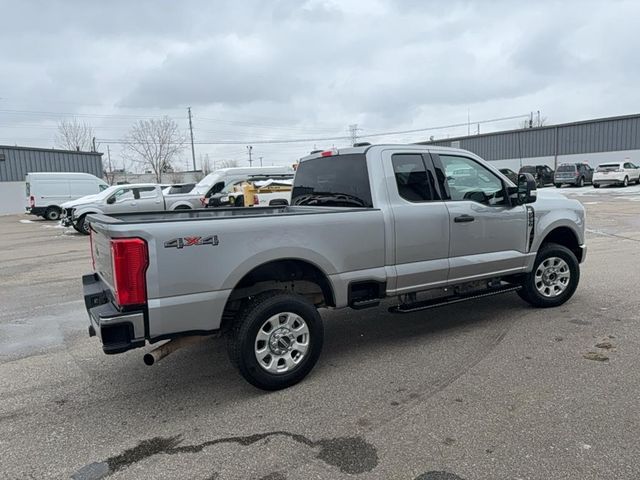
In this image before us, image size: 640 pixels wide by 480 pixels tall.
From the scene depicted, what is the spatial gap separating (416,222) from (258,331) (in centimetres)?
184

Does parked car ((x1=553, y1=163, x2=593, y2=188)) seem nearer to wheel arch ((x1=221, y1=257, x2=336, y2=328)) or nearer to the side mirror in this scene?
the side mirror

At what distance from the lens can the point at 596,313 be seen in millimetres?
5711

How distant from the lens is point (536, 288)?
5.87 metres

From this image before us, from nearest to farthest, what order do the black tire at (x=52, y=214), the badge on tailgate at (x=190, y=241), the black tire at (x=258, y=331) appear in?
the badge on tailgate at (x=190, y=241) < the black tire at (x=258, y=331) < the black tire at (x=52, y=214)

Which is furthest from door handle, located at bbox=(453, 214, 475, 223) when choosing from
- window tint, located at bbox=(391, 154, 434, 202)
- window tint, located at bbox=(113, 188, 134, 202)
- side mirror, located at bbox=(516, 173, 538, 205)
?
window tint, located at bbox=(113, 188, 134, 202)

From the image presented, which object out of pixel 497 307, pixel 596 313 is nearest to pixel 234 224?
pixel 497 307

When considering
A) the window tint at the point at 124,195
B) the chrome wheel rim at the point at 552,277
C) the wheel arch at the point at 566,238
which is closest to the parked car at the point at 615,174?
the window tint at the point at 124,195

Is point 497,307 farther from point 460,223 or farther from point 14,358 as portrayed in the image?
point 14,358

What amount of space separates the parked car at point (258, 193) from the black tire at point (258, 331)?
11.1m

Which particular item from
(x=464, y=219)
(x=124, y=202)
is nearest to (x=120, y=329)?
(x=464, y=219)

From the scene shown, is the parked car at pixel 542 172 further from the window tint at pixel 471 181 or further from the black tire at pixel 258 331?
the black tire at pixel 258 331

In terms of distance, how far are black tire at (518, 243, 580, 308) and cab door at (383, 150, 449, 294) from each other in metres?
1.55

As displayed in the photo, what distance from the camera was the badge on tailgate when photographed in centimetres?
344

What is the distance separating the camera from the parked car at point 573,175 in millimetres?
33938
